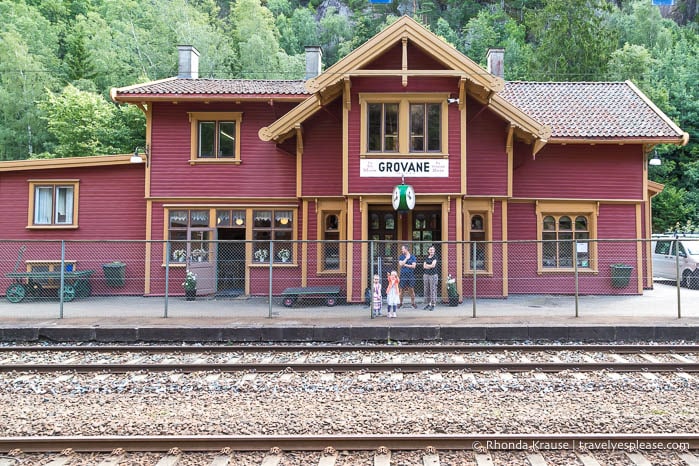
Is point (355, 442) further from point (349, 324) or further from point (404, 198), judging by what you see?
point (404, 198)

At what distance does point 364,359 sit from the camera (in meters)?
9.02

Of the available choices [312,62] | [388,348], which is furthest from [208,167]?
[388,348]

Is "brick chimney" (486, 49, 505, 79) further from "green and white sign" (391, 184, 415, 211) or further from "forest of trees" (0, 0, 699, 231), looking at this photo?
"forest of trees" (0, 0, 699, 231)

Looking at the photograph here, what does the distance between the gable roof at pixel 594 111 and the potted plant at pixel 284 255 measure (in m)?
10.1

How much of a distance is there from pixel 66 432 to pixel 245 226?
1213 cm

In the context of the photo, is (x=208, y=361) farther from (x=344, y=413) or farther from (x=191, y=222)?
(x=191, y=222)

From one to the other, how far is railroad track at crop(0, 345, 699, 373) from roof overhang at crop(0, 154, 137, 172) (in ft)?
30.3

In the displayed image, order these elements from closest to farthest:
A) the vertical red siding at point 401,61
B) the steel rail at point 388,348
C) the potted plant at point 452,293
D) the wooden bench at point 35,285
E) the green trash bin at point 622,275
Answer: the steel rail at point 388,348, the potted plant at point 452,293, the vertical red siding at point 401,61, the wooden bench at point 35,285, the green trash bin at point 622,275

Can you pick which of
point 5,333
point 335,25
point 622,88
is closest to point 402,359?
point 5,333

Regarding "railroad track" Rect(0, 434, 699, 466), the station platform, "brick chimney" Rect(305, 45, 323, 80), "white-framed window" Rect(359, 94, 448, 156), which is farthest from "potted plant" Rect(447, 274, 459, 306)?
"brick chimney" Rect(305, 45, 323, 80)

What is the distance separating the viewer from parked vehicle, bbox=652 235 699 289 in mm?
18359

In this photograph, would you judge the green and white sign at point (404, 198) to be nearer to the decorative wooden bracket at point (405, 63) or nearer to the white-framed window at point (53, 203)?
the decorative wooden bracket at point (405, 63)

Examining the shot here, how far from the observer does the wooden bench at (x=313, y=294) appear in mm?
14164

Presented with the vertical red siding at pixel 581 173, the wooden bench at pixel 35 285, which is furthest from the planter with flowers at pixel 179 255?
the vertical red siding at pixel 581 173
